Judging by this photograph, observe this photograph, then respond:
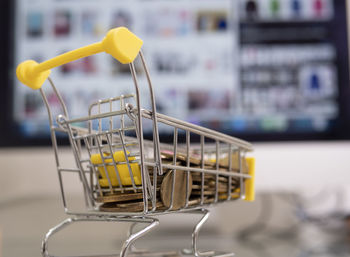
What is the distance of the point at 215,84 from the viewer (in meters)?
1.09

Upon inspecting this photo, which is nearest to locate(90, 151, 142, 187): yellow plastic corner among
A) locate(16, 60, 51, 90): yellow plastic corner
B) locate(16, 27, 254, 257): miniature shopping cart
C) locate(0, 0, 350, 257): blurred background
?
locate(16, 27, 254, 257): miniature shopping cart

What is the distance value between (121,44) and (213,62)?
0.73m

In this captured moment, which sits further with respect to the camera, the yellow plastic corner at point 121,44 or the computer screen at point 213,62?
the computer screen at point 213,62

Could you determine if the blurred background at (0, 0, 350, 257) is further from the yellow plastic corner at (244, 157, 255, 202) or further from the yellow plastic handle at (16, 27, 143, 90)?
the yellow plastic handle at (16, 27, 143, 90)

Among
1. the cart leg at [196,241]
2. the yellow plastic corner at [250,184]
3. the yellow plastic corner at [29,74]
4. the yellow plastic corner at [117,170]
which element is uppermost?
the yellow plastic corner at [29,74]

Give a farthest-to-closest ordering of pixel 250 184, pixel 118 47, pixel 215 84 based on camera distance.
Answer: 1. pixel 215 84
2. pixel 250 184
3. pixel 118 47

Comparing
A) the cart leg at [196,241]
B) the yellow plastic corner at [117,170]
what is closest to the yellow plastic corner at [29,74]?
the yellow plastic corner at [117,170]

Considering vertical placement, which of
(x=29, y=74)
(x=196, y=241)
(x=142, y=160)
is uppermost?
(x=29, y=74)

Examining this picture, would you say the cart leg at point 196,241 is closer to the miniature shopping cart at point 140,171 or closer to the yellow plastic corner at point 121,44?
the miniature shopping cart at point 140,171

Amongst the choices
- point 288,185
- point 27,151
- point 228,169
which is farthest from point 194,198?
point 27,151

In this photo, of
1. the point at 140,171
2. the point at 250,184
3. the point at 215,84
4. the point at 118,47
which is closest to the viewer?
the point at 118,47

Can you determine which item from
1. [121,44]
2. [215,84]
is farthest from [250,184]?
[215,84]

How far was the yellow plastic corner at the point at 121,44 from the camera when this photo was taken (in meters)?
0.39

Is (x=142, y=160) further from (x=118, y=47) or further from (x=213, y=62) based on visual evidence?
(x=213, y=62)
